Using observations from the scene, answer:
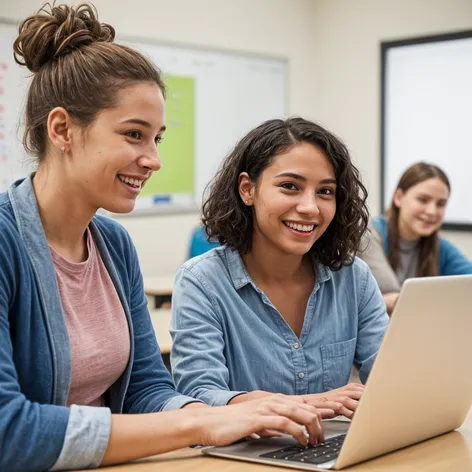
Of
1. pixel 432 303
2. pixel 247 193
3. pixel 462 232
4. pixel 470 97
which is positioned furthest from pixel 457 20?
pixel 432 303

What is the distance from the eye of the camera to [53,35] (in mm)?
1485

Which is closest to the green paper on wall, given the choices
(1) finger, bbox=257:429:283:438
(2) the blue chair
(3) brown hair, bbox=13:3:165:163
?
(2) the blue chair

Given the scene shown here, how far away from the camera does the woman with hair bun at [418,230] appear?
3469 mm

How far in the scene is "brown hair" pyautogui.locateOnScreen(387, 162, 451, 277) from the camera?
3.48 meters

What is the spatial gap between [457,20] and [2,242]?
4.28 m

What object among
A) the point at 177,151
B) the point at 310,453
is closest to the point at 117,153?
the point at 310,453

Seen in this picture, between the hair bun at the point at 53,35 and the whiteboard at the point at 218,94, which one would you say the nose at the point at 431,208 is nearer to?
the whiteboard at the point at 218,94

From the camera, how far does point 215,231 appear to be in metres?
1.92

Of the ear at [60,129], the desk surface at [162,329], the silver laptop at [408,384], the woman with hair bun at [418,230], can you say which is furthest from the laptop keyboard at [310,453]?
the woman with hair bun at [418,230]

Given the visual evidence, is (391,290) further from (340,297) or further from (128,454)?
(128,454)

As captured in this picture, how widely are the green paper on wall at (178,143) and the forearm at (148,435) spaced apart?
11.1 ft

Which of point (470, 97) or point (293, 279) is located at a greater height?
point (470, 97)

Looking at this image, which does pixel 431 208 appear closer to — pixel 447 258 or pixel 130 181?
pixel 447 258

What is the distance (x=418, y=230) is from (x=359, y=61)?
233 cm
